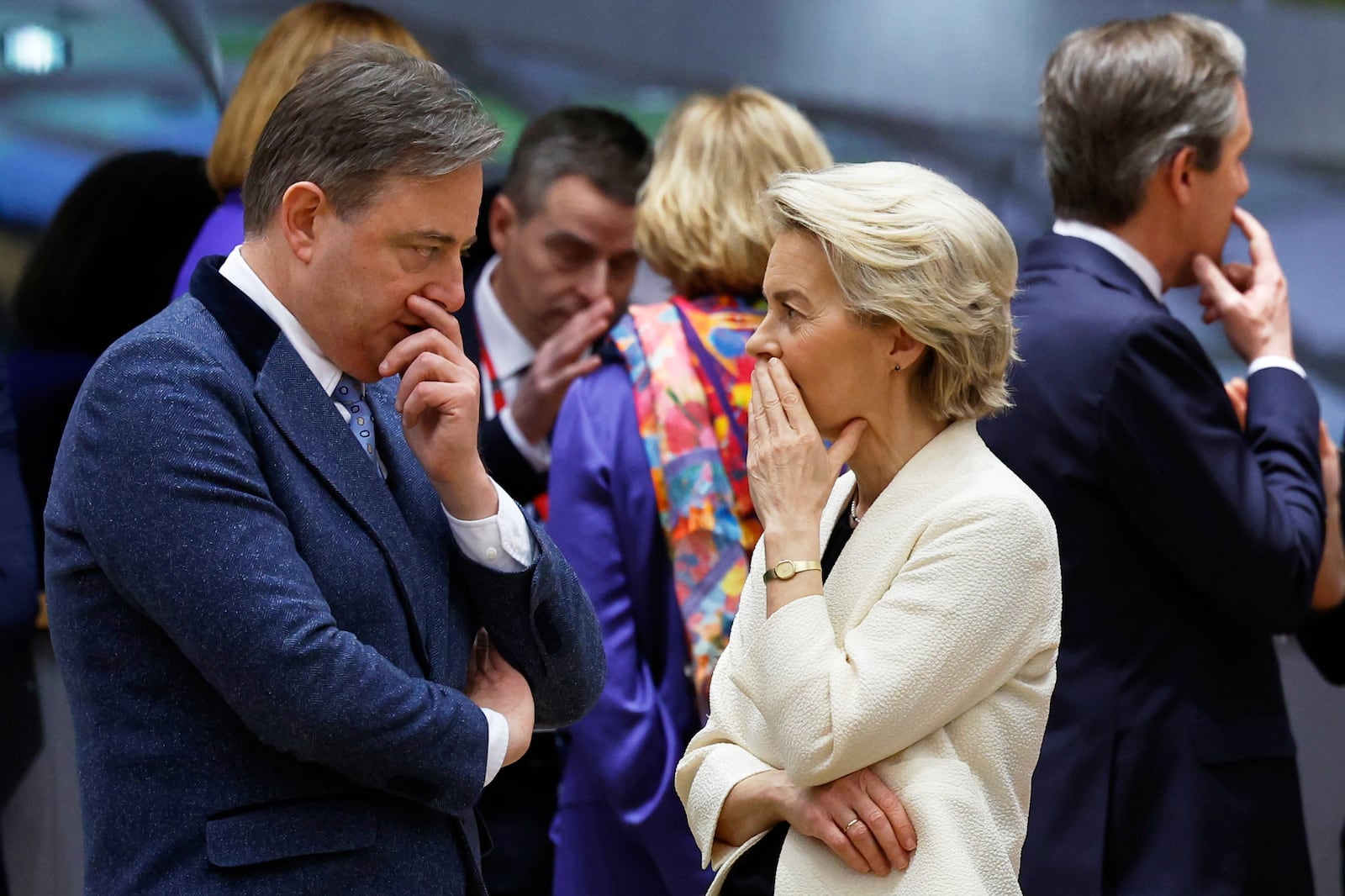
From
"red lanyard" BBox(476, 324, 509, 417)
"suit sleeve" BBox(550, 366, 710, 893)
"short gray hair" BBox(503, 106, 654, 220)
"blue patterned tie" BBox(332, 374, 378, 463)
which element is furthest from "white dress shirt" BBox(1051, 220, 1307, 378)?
"blue patterned tie" BBox(332, 374, 378, 463)

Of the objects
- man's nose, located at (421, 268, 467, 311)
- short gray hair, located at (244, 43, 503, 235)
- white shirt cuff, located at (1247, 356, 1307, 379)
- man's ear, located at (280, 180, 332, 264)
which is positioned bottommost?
white shirt cuff, located at (1247, 356, 1307, 379)

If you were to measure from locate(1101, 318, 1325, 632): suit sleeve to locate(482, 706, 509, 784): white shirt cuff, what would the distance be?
1120 millimetres

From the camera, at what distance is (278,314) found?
1.89 metres

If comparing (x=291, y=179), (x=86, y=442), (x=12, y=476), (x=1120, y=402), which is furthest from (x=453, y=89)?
(x=12, y=476)

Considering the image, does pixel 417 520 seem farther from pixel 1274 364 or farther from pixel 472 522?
pixel 1274 364

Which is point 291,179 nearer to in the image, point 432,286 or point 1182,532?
point 432,286

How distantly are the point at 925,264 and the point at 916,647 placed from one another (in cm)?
45

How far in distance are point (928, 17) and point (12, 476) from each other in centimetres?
231

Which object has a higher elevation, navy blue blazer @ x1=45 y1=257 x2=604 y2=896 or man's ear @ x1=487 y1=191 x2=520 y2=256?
navy blue blazer @ x1=45 y1=257 x2=604 y2=896

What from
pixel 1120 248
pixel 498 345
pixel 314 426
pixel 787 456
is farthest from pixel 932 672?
pixel 498 345

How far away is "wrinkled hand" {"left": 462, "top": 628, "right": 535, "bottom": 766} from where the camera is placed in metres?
1.95

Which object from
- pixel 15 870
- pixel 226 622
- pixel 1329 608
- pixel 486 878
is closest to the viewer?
pixel 226 622

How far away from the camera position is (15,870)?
3.59 metres

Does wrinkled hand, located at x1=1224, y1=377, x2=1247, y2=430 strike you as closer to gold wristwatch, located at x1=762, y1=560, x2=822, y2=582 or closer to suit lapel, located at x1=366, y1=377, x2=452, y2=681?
gold wristwatch, located at x1=762, y1=560, x2=822, y2=582
